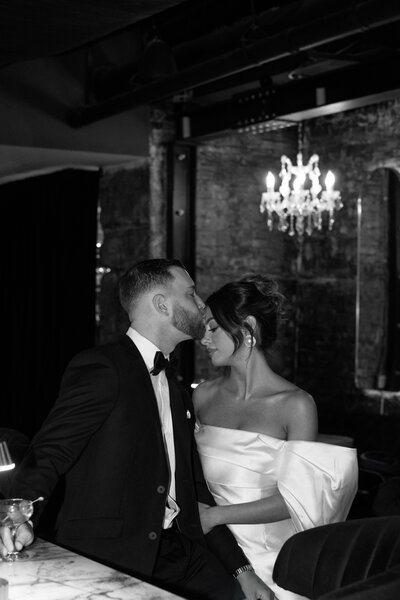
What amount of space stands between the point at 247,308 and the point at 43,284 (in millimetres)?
5180

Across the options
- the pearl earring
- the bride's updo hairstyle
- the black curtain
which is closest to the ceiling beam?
the black curtain

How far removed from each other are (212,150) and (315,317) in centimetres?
188

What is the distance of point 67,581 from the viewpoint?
7.05 ft

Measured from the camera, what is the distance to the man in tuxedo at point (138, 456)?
2.71 meters

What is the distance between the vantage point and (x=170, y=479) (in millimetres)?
2961

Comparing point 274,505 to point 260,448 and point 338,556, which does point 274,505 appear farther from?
point 338,556

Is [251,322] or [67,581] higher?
[251,322]

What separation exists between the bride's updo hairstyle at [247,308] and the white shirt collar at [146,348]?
19.4 inches

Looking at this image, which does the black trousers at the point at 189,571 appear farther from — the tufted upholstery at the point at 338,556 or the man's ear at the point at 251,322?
the man's ear at the point at 251,322

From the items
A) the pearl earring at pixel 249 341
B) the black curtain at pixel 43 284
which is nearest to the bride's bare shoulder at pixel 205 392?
the pearl earring at pixel 249 341

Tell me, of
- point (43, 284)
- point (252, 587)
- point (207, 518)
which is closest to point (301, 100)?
point (43, 284)

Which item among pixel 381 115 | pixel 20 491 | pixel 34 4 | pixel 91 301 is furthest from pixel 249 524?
pixel 381 115

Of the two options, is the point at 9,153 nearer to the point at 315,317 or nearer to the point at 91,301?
the point at 91,301

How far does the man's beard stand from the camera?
307 cm
